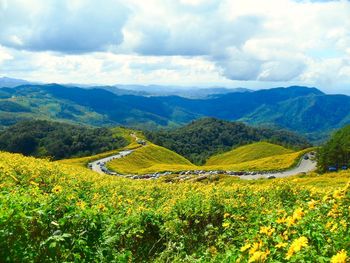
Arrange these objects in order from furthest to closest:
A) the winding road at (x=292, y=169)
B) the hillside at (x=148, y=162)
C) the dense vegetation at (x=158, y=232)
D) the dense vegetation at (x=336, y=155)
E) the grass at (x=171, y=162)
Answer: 1. the hillside at (x=148, y=162)
2. the grass at (x=171, y=162)
3. the winding road at (x=292, y=169)
4. the dense vegetation at (x=336, y=155)
5. the dense vegetation at (x=158, y=232)

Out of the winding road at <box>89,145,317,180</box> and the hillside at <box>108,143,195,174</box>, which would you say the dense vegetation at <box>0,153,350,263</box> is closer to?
the winding road at <box>89,145,317,180</box>

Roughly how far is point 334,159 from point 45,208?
12352cm

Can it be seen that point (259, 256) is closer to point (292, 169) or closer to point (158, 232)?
point (158, 232)

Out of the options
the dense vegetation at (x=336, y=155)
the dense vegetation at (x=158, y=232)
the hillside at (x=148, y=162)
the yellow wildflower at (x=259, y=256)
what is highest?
the yellow wildflower at (x=259, y=256)

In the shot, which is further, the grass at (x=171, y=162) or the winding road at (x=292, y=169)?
the grass at (x=171, y=162)

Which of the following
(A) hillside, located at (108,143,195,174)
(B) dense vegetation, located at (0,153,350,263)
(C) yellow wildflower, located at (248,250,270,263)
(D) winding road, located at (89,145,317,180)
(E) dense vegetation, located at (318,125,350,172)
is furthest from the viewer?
(A) hillside, located at (108,143,195,174)

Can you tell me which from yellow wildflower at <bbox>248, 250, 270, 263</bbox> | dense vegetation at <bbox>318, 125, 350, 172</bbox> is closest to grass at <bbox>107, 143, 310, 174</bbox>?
dense vegetation at <bbox>318, 125, 350, 172</bbox>

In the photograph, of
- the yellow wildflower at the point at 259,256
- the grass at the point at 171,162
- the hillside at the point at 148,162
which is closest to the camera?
the yellow wildflower at the point at 259,256

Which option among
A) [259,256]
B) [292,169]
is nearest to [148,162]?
[292,169]

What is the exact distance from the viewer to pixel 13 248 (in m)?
6.78

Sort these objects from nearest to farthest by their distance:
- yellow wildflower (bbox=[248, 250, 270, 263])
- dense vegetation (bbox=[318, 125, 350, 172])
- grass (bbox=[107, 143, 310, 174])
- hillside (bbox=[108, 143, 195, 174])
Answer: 1. yellow wildflower (bbox=[248, 250, 270, 263])
2. dense vegetation (bbox=[318, 125, 350, 172])
3. grass (bbox=[107, 143, 310, 174])
4. hillside (bbox=[108, 143, 195, 174])

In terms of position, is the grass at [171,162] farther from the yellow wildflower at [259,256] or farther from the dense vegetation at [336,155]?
the yellow wildflower at [259,256]

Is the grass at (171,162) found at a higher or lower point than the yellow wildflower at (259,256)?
lower

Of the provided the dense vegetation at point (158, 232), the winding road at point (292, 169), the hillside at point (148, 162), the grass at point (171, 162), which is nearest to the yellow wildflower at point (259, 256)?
the dense vegetation at point (158, 232)
